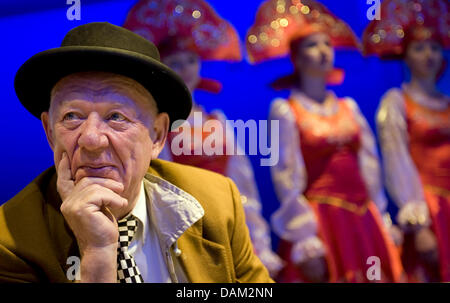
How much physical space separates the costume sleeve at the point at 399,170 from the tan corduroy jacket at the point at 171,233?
132 cm

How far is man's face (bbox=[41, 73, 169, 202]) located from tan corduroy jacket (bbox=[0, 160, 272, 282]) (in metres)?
0.17

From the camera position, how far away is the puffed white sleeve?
251 cm

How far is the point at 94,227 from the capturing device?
1.27 metres

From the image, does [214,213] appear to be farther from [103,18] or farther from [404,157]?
[404,157]

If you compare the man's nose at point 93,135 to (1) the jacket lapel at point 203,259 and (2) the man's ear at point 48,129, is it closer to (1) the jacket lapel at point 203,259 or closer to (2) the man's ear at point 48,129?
(2) the man's ear at point 48,129

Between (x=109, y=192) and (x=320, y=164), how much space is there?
5.12ft

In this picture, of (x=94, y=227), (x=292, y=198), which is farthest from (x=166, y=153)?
(x=94, y=227)

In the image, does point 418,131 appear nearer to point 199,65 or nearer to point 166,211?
point 199,65

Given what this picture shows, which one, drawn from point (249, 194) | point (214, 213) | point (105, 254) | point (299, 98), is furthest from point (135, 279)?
point (299, 98)

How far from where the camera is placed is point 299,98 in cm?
265

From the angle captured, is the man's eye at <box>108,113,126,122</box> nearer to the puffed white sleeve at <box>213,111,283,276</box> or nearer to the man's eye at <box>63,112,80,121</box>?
the man's eye at <box>63,112,80,121</box>

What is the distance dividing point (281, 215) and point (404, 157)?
2.79 ft

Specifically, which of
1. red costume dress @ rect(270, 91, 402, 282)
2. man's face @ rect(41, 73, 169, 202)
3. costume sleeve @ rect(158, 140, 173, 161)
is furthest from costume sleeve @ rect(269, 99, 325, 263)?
man's face @ rect(41, 73, 169, 202)

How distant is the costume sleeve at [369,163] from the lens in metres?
2.66
